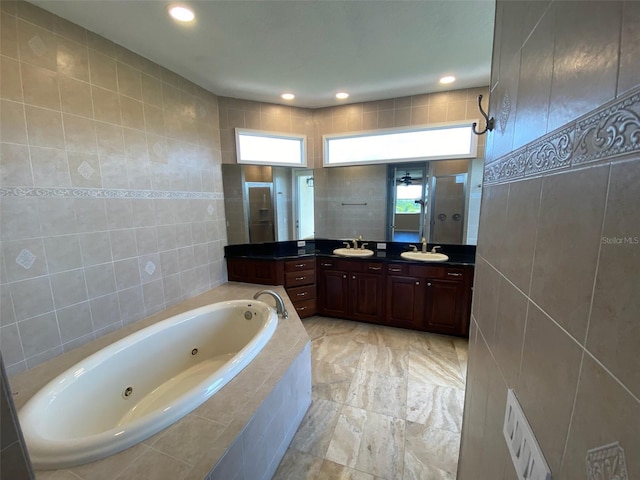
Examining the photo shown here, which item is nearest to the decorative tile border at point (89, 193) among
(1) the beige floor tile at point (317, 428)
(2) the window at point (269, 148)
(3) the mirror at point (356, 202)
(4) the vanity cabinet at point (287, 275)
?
(3) the mirror at point (356, 202)

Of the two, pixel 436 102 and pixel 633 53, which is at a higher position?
pixel 436 102

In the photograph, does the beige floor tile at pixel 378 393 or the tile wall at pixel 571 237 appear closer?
the tile wall at pixel 571 237

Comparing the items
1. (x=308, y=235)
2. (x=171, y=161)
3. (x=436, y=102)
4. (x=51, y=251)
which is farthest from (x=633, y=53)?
(x=308, y=235)

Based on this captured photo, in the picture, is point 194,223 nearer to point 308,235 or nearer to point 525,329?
point 308,235

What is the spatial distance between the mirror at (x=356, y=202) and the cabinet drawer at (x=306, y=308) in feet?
3.04

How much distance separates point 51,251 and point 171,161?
1.22 metres

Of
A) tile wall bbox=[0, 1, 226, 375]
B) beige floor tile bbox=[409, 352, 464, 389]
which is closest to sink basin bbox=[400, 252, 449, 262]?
beige floor tile bbox=[409, 352, 464, 389]

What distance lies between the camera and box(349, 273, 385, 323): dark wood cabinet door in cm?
314

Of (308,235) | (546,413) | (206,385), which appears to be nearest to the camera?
(546,413)

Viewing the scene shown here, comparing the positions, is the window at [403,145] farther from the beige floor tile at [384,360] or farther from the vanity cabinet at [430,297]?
the beige floor tile at [384,360]

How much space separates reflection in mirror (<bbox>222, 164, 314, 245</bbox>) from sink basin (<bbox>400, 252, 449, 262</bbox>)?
135cm

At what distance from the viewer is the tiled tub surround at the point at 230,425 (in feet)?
3.45

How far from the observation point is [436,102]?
9.92 feet

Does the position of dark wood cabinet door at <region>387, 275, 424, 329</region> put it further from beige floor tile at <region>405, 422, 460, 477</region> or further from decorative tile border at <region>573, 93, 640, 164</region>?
decorative tile border at <region>573, 93, 640, 164</region>
